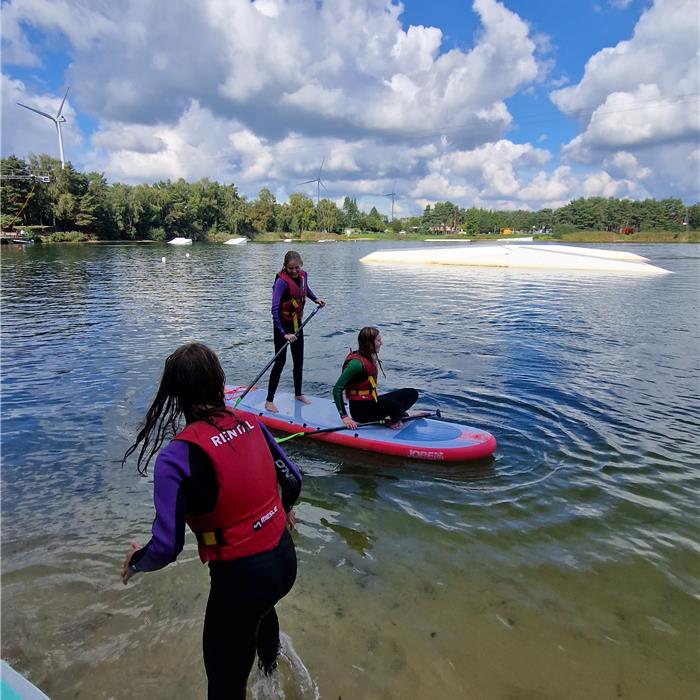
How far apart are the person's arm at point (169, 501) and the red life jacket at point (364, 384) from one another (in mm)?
4377

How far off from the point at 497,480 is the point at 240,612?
4.51 meters

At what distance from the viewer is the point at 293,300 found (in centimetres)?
771

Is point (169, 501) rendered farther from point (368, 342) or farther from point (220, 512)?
point (368, 342)

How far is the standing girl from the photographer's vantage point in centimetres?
759

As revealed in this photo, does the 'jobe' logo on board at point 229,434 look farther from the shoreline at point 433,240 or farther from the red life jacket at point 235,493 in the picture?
the shoreline at point 433,240

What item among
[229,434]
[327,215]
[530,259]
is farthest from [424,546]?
[327,215]

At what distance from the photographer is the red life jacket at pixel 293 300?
7656 millimetres

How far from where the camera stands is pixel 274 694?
10.7ft

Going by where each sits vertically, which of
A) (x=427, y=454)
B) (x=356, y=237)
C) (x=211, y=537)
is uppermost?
(x=356, y=237)

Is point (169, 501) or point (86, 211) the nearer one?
point (169, 501)

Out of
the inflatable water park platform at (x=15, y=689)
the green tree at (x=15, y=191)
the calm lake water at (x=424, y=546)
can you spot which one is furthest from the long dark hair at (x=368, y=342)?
the green tree at (x=15, y=191)

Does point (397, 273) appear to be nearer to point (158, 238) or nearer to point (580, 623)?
point (580, 623)

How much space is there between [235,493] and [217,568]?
1.36ft

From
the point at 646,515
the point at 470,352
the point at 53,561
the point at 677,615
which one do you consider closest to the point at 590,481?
the point at 646,515
